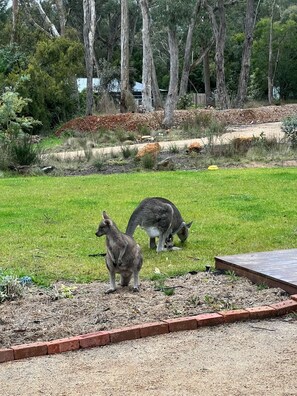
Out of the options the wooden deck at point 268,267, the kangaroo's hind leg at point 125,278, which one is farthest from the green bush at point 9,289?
the wooden deck at point 268,267

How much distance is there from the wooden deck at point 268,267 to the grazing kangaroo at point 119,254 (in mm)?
1237

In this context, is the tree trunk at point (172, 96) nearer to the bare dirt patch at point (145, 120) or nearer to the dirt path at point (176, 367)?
the bare dirt patch at point (145, 120)

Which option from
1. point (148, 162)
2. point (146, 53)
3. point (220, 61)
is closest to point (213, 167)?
point (148, 162)

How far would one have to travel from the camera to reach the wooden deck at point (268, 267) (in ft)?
23.4

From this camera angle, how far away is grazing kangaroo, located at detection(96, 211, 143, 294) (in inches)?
272

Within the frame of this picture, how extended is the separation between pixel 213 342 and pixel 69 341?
44.7 inches

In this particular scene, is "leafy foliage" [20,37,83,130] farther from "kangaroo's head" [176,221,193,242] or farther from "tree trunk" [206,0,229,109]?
"kangaroo's head" [176,221,193,242]

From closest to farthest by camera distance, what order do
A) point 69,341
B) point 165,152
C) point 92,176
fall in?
point 69,341 → point 92,176 → point 165,152

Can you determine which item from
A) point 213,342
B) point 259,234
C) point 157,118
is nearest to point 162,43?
point 157,118

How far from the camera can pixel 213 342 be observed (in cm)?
576

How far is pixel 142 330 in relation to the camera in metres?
5.93

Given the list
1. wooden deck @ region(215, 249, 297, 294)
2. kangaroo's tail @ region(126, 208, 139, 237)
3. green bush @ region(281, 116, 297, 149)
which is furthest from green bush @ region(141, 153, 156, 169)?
wooden deck @ region(215, 249, 297, 294)

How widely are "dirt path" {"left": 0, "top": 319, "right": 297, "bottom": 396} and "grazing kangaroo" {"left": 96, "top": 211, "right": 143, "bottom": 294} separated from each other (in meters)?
1.18

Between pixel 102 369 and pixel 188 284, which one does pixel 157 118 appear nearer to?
pixel 188 284
